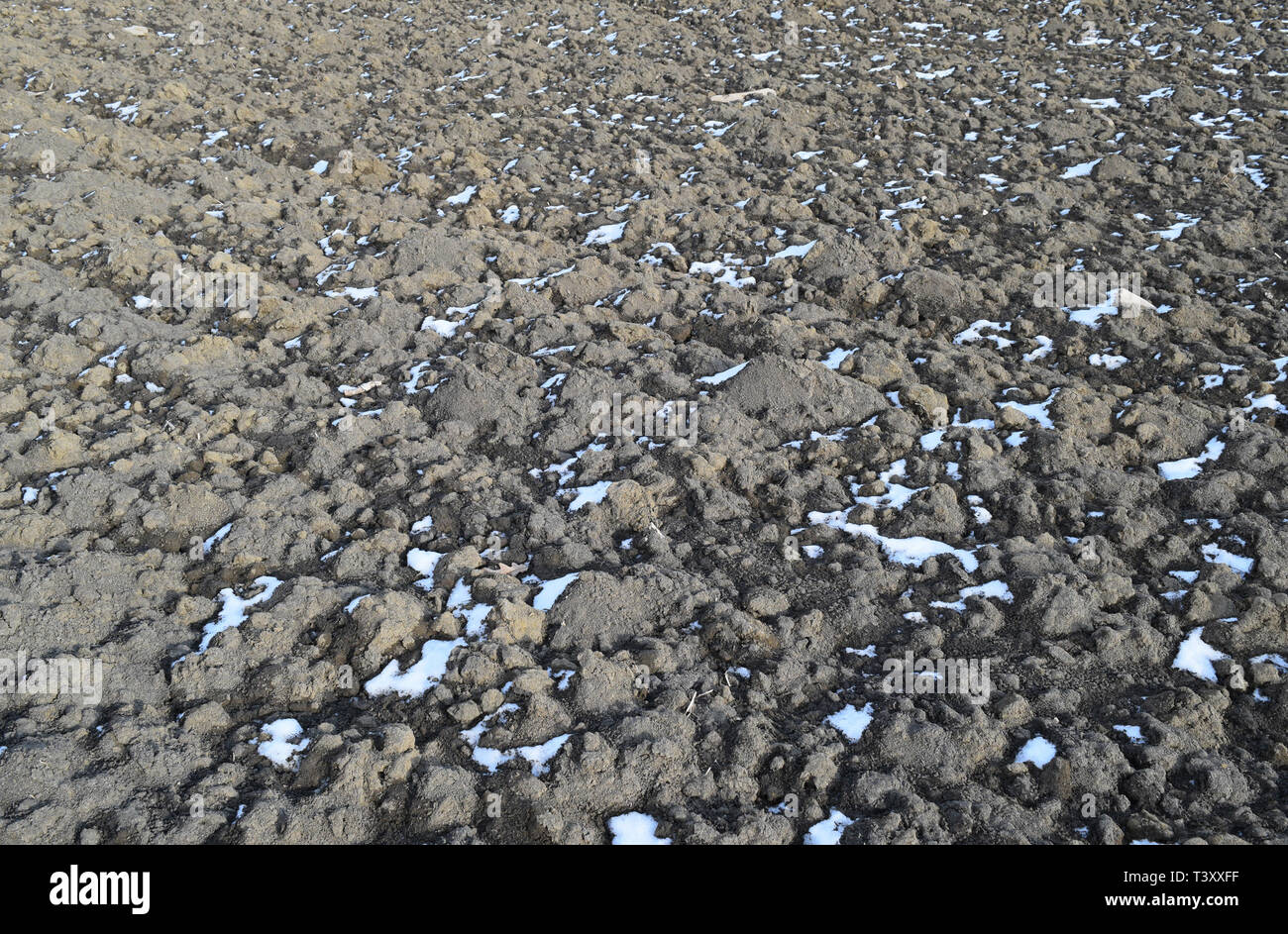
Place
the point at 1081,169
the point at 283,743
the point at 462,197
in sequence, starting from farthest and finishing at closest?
the point at 1081,169 < the point at 462,197 < the point at 283,743

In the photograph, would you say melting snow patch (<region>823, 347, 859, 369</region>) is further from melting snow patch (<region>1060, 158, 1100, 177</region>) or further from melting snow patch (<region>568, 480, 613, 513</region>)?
melting snow patch (<region>1060, 158, 1100, 177</region>)

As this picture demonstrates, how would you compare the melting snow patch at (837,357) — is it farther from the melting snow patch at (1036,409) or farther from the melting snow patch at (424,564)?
the melting snow patch at (424,564)

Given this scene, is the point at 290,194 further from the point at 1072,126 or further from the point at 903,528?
the point at 1072,126

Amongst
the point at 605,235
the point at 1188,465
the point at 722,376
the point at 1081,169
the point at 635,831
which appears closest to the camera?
the point at 635,831

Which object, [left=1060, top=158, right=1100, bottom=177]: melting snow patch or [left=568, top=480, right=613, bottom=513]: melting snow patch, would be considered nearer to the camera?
[left=568, top=480, right=613, bottom=513]: melting snow patch

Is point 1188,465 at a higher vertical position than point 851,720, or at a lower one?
higher

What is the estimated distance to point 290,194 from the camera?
736 cm

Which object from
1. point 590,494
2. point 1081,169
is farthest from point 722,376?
point 1081,169

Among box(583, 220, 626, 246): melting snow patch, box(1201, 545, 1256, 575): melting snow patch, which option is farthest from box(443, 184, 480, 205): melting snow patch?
box(1201, 545, 1256, 575): melting snow patch

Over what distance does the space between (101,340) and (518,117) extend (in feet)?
15.9

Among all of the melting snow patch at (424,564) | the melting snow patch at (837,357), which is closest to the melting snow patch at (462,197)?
the melting snow patch at (837,357)

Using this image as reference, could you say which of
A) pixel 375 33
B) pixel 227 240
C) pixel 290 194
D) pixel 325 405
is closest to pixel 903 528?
pixel 325 405

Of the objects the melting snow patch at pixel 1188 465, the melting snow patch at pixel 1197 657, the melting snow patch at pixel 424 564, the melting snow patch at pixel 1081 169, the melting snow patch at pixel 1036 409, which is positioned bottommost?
the melting snow patch at pixel 1197 657

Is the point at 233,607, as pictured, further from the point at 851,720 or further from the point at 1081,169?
the point at 1081,169
